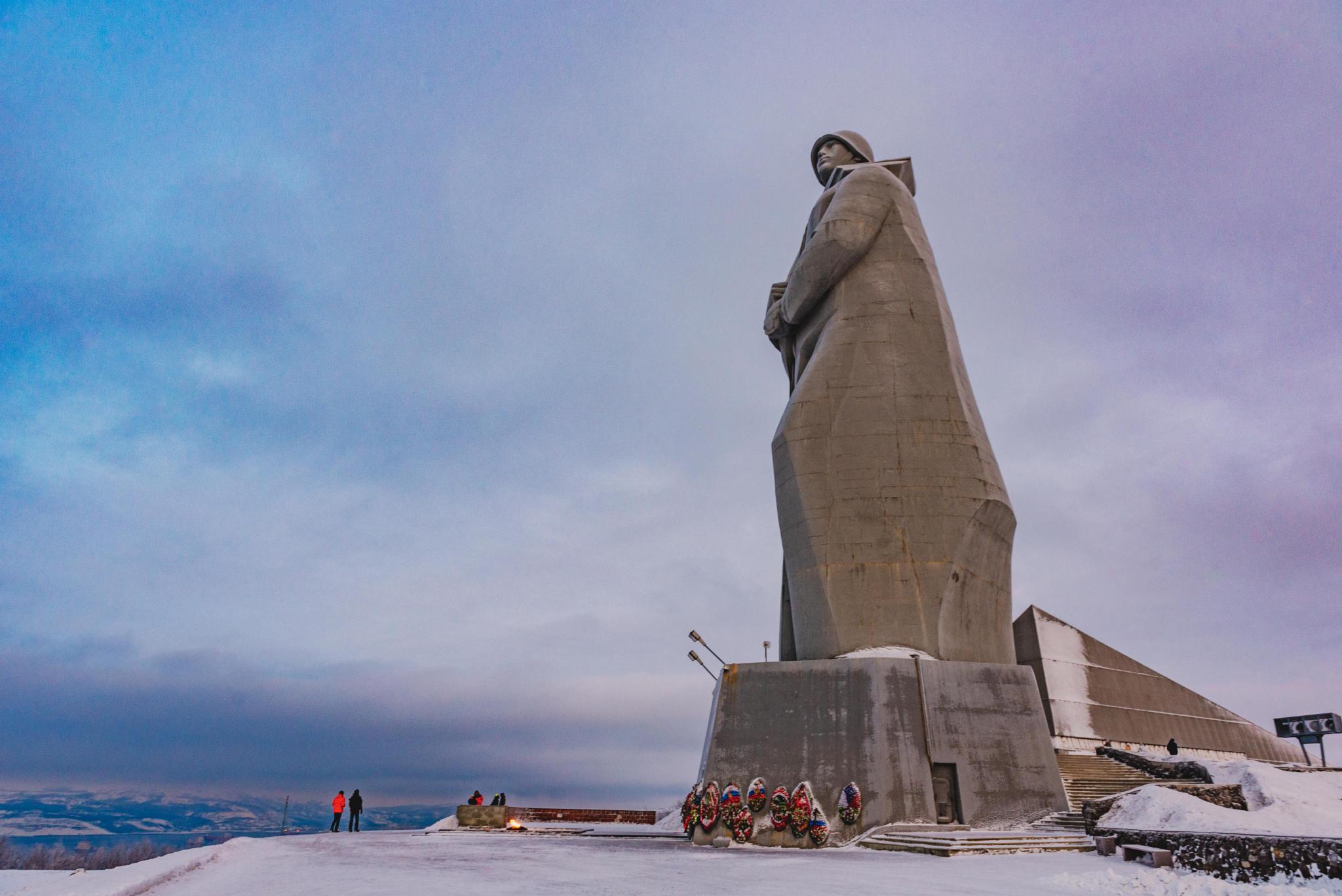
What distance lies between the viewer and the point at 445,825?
19094mm

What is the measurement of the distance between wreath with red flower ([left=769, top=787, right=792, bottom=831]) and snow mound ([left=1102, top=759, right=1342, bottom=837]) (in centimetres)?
449

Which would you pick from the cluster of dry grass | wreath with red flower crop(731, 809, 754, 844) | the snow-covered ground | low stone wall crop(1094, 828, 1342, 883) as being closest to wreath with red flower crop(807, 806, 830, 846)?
the snow-covered ground

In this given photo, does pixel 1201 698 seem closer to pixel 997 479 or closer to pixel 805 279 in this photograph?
pixel 997 479

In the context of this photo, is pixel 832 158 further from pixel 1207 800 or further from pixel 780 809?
pixel 1207 800

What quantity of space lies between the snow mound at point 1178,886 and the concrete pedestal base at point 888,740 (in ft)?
16.9

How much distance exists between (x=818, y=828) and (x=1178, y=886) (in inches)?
249

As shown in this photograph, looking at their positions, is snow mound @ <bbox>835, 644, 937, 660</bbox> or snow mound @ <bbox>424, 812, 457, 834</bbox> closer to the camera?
snow mound @ <bbox>835, 644, 937, 660</bbox>

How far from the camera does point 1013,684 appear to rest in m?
14.3

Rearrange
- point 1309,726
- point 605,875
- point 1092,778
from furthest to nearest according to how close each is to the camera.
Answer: point 1309,726, point 1092,778, point 605,875

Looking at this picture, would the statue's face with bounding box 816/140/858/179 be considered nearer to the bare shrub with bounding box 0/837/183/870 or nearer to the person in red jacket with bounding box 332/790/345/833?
the person in red jacket with bounding box 332/790/345/833

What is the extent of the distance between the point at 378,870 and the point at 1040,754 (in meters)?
10.8

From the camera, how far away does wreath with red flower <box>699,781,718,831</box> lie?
43.2ft

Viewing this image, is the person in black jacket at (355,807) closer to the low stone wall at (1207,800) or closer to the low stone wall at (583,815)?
the low stone wall at (583,815)

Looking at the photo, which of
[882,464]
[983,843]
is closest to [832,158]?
[882,464]
